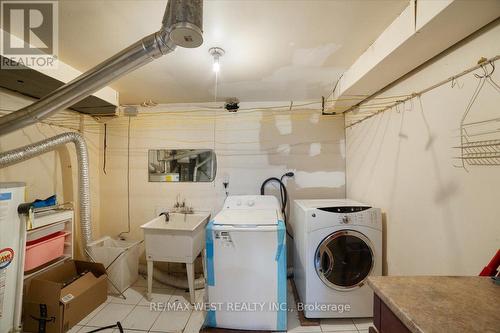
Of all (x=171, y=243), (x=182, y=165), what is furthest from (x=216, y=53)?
(x=171, y=243)

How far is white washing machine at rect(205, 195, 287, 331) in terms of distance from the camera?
170 cm

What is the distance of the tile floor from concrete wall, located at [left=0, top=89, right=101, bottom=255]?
3.83 feet

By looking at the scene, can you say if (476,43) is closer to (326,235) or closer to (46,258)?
(326,235)

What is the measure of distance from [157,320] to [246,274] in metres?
1.02

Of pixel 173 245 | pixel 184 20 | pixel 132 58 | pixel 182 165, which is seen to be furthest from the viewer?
pixel 182 165

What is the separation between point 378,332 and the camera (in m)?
0.85

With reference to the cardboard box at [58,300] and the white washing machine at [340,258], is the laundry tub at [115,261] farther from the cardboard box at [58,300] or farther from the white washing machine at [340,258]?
the white washing machine at [340,258]

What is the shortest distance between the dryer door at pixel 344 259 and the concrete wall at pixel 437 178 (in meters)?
0.22

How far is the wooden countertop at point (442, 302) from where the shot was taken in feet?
2.00

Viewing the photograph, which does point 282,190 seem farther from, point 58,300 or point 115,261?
point 58,300

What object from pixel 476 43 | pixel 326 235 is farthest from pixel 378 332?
pixel 476 43

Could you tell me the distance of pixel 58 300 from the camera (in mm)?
1744

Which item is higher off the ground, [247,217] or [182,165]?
[182,165]

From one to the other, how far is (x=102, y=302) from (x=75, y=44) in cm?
241
